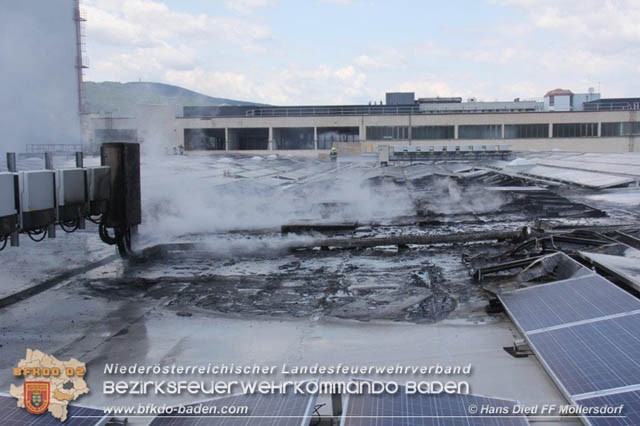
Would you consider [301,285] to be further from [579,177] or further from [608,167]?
[608,167]

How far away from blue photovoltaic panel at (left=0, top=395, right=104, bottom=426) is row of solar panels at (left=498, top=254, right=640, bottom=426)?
3.40 m

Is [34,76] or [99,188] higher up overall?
[34,76]

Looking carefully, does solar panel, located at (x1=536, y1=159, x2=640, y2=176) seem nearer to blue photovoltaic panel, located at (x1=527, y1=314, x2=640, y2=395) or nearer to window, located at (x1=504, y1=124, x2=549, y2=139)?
blue photovoltaic panel, located at (x1=527, y1=314, x2=640, y2=395)

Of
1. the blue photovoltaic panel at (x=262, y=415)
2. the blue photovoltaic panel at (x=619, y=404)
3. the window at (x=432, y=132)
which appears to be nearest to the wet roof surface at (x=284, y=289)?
the blue photovoltaic panel at (x=619, y=404)

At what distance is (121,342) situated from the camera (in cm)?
680

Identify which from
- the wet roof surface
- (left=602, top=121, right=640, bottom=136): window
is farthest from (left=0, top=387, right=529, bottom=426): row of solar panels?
(left=602, top=121, right=640, bottom=136): window

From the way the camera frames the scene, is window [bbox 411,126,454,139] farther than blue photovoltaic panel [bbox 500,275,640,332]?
Yes

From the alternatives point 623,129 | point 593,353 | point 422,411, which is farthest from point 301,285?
point 623,129

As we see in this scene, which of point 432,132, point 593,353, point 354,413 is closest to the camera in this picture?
point 354,413

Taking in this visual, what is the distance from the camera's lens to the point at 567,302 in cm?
604

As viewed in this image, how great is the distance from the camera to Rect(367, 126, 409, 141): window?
47188 mm

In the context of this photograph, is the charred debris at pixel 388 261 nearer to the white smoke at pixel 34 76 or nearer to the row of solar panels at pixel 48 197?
the row of solar panels at pixel 48 197

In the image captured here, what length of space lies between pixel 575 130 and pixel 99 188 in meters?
A: 43.9

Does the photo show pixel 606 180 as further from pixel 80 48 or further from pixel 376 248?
pixel 80 48
